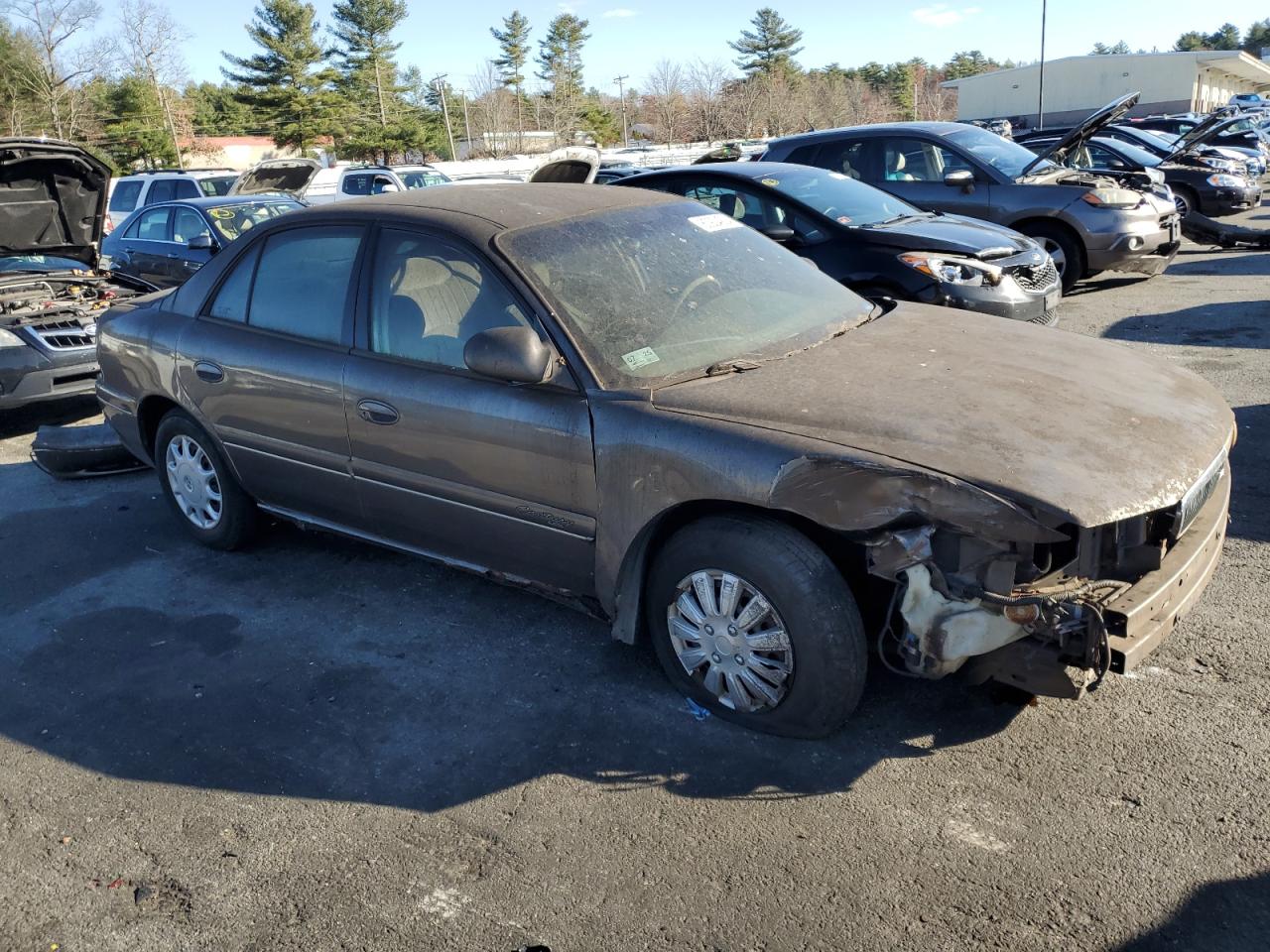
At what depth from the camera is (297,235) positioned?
4.55 m

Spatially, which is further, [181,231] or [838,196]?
[181,231]

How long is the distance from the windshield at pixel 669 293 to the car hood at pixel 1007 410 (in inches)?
6.0

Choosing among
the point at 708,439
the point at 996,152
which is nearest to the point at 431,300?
the point at 708,439

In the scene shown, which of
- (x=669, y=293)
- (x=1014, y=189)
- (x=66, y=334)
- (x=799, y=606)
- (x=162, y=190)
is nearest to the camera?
(x=799, y=606)

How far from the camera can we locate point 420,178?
2088cm

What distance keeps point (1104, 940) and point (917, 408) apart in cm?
152

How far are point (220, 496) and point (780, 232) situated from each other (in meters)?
4.22

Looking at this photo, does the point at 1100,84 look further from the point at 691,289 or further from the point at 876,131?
the point at 691,289

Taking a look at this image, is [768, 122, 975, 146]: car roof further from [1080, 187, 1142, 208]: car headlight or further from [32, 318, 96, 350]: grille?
[32, 318, 96, 350]: grille

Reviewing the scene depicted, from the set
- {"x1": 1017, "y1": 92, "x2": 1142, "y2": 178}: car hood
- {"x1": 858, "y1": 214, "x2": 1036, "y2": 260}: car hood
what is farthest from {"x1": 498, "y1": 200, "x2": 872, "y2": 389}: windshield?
{"x1": 1017, "y1": 92, "x2": 1142, "y2": 178}: car hood

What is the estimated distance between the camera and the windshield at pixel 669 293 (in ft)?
11.9

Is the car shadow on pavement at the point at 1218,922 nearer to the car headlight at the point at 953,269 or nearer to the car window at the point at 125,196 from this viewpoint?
the car headlight at the point at 953,269

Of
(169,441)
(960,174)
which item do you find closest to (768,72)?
(960,174)

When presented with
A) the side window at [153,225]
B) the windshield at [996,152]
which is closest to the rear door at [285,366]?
the side window at [153,225]
